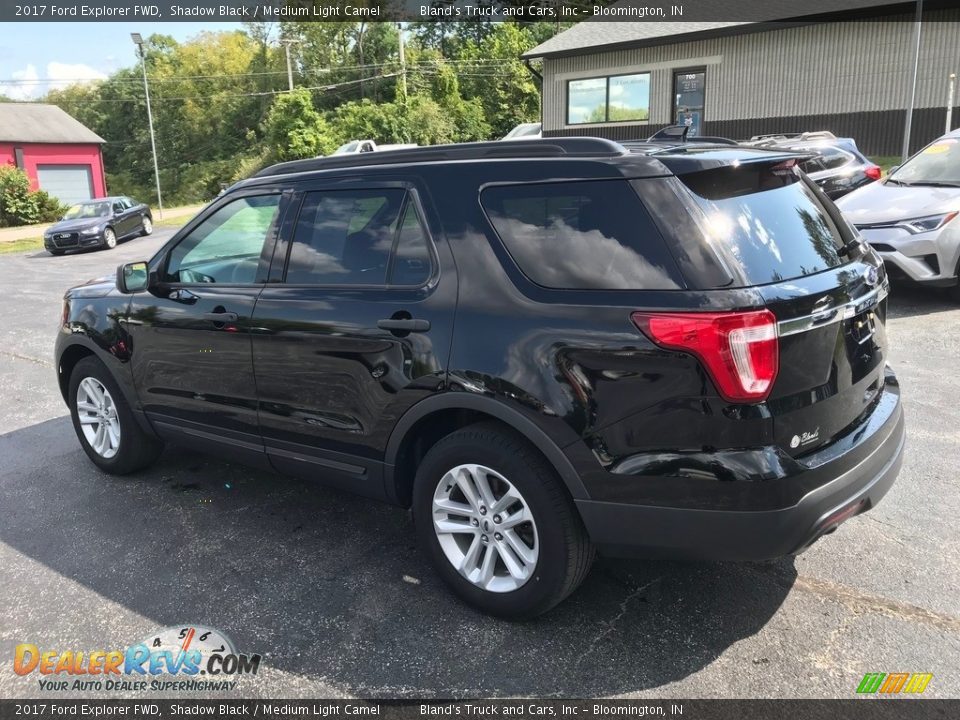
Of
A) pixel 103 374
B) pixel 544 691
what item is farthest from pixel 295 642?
pixel 103 374

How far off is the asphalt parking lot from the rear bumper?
45cm

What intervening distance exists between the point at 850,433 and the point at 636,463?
2.77 feet

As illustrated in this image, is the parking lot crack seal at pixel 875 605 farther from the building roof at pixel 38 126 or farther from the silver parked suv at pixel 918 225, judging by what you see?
the building roof at pixel 38 126

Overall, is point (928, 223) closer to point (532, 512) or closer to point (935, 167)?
point (935, 167)

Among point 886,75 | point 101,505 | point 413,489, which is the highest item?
point 886,75

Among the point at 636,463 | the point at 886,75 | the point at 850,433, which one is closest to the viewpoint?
the point at 636,463

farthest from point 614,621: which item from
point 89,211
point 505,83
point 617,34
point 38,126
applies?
point 38,126

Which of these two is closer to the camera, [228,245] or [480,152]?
[480,152]

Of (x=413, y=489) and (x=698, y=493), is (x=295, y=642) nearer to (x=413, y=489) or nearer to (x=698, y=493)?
(x=413, y=489)

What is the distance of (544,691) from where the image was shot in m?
2.63

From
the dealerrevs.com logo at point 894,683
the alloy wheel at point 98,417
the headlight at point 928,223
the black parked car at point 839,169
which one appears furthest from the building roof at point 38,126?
the dealerrevs.com logo at point 894,683

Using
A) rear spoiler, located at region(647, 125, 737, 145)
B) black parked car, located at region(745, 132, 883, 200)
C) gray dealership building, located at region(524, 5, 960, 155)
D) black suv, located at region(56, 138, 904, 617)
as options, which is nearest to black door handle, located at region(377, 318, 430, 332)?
black suv, located at region(56, 138, 904, 617)

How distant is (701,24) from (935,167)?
16.0m

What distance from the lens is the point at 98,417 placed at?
4762mm
